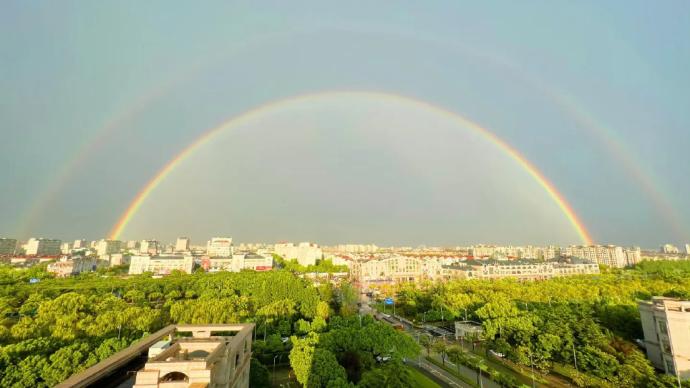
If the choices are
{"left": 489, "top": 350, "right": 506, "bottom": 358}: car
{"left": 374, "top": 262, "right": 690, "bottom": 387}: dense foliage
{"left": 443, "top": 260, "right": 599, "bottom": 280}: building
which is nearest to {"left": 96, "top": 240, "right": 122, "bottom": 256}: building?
{"left": 443, "top": 260, "right": 599, "bottom": 280}: building

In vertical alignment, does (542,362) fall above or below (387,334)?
below

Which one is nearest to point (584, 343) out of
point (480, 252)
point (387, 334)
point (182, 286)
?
point (387, 334)

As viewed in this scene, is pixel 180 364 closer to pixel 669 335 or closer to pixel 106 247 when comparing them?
pixel 669 335

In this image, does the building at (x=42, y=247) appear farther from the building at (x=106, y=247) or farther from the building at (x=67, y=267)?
the building at (x=67, y=267)

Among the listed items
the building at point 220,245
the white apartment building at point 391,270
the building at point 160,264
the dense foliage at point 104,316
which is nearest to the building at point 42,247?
the building at point 220,245

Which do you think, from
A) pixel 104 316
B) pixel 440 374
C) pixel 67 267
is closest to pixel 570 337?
pixel 440 374

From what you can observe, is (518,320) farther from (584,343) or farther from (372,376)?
(372,376)
